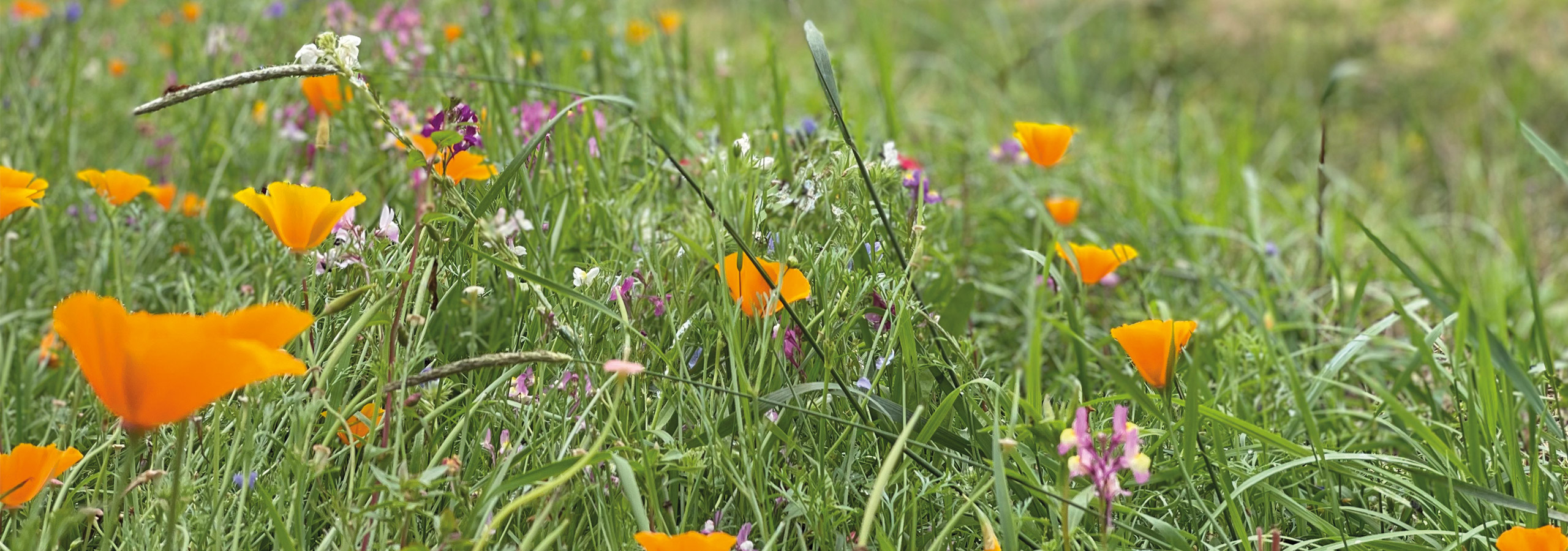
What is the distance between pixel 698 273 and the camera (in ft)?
3.94

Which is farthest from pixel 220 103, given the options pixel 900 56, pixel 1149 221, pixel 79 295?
pixel 900 56

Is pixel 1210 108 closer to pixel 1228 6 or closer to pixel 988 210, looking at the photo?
pixel 1228 6

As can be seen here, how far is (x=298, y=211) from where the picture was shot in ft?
3.00

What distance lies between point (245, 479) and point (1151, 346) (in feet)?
2.78

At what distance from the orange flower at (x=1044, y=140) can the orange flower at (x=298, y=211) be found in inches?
34.2

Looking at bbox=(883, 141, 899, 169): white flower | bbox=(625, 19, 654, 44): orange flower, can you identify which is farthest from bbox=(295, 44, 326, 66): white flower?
bbox=(625, 19, 654, 44): orange flower

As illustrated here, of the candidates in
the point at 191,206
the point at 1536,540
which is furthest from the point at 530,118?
the point at 1536,540

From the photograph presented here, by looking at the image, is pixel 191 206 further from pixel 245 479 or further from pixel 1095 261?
pixel 1095 261

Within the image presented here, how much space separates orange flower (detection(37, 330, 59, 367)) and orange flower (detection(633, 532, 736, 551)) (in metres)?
1.09

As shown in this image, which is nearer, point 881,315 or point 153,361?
point 153,361

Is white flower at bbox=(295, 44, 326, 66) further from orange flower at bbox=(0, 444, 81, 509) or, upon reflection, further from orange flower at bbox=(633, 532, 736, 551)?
orange flower at bbox=(633, 532, 736, 551)

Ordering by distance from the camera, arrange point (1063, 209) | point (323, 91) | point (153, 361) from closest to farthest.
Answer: point (153, 361), point (323, 91), point (1063, 209)

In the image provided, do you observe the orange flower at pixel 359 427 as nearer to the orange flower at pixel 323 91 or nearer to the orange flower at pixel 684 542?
the orange flower at pixel 684 542

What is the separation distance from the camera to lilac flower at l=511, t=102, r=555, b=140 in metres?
1.77
